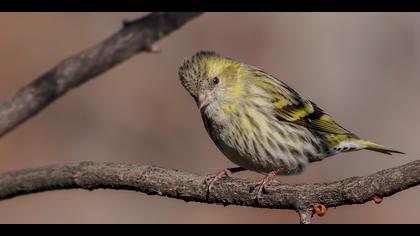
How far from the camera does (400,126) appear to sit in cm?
1061

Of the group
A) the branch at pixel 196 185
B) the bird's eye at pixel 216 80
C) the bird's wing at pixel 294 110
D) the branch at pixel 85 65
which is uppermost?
the branch at pixel 85 65

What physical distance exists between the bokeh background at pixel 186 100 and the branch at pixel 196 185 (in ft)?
15.7

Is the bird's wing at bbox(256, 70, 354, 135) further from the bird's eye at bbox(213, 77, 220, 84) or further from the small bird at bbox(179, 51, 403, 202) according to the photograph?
the bird's eye at bbox(213, 77, 220, 84)

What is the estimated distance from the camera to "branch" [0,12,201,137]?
5.59 metres

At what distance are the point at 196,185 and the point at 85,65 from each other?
1.54 meters

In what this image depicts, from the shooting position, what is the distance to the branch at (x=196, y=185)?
3.94 m

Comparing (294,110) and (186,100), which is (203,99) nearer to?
(294,110)

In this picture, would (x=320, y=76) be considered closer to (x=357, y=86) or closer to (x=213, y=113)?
(x=357, y=86)

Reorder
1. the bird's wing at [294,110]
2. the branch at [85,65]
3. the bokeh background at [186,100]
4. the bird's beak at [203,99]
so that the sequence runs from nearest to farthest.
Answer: the branch at [85,65]
the bird's beak at [203,99]
the bird's wing at [294,110]
the bokeh background at [186,100]

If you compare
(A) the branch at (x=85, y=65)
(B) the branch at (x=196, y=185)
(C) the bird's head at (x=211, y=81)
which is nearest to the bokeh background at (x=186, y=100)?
(C) the bird's head at (x=211, y=81)

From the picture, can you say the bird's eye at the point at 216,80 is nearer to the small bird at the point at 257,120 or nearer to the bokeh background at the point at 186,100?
the small bird at the point at 257,120

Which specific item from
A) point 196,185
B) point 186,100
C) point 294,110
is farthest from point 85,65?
point 186,100

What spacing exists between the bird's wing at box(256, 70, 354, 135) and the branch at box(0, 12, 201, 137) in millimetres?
963
